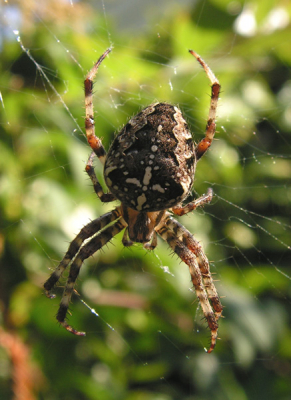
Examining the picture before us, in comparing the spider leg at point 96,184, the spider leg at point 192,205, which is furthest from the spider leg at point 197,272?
the spider leg at point 96,184

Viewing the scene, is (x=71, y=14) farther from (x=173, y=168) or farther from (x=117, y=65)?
(x=173, y=168)

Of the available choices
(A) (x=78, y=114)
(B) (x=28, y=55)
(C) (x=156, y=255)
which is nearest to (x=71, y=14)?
(B) (x=28, y=55)

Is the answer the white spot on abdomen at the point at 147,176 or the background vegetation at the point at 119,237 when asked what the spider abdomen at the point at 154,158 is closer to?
the white spot on abdomen at the point at 147,176

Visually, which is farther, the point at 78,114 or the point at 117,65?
the point at 117,65


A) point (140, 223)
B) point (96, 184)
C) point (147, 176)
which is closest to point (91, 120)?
point (96, 184)

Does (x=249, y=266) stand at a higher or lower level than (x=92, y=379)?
higher

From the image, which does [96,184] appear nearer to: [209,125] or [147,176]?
[147,176]

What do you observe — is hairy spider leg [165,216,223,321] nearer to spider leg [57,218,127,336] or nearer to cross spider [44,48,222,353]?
cross spider [44,48,222,353]
